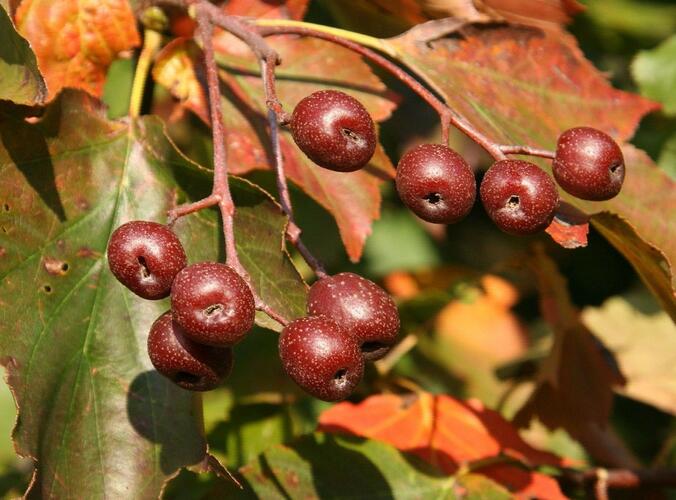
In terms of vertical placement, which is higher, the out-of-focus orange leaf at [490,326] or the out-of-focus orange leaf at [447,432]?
the out-of-focus orange leaf at [447,432]

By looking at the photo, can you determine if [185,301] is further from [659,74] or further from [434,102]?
[659,74]

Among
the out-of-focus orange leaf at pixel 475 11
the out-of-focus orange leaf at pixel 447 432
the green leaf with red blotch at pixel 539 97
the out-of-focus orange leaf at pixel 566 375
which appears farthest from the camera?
the out-of-focus orange leaf at pixel 566 375

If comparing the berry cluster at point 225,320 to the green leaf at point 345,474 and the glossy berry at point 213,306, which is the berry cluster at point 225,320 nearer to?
the glossy berry at point 213,306

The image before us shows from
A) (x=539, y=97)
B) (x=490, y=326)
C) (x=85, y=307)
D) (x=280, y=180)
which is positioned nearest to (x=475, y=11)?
(x=539, y=97)

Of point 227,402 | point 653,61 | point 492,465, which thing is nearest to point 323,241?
point 227,402

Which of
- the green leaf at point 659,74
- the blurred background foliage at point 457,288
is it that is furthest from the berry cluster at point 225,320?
the green leaf at point 659,74

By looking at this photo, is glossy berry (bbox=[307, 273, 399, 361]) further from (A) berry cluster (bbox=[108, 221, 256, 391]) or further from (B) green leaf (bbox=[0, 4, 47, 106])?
(B) green leaf (bbox=[0, 4, 47, 106])
